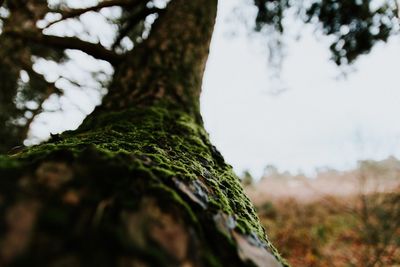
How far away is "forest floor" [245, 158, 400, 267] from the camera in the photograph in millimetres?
6090

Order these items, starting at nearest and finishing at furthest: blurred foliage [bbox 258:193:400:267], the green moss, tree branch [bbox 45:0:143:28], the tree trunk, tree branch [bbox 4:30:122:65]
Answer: the tree trunk < the green moss < tree branch [bbox 4:30:122:65] < tree branch [bbox 45:0:143:28] < blurred foliage [bbox 258:193:400:267]

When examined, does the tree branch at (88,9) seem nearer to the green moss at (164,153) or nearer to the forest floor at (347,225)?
the green moss at (164,153)

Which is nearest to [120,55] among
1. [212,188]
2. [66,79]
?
[212,188]

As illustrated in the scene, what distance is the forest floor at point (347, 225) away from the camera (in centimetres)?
609

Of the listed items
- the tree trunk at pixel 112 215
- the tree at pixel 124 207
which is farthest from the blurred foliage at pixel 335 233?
the tree trunk at pixel 112 215

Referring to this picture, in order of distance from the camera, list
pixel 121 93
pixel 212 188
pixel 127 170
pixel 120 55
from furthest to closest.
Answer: pixel 120 55 → pixel 121 93 → pixel 212 188 → pixel 127 170

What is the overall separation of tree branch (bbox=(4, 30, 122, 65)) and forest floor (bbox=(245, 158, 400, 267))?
5.68 meters

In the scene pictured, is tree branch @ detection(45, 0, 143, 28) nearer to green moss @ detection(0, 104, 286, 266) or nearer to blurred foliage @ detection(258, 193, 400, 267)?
green moss @ detection(0, 104, 286, 266)

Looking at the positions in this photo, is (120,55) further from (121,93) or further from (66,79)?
(66,79)

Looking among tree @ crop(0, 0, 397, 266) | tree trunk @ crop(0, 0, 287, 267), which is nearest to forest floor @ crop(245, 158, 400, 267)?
tree @ crop(0, 0, 397, 266)

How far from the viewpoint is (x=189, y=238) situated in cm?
59

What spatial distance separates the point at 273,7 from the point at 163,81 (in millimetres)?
3406

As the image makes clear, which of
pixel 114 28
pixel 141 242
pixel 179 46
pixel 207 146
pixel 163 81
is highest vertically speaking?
pixel 114 28

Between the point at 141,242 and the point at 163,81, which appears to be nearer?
the point at 141,242
